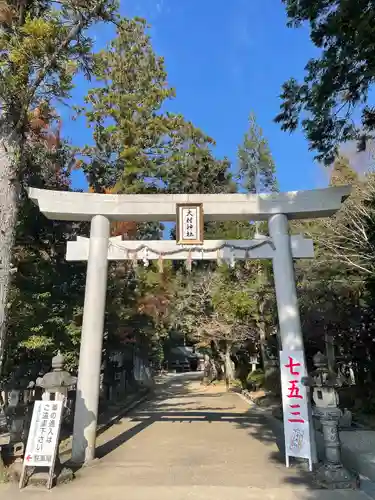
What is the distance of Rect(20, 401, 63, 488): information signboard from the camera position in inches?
229

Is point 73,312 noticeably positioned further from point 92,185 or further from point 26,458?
point 92,185

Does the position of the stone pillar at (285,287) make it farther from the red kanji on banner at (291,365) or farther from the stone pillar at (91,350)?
the stone pillar at (91,350)

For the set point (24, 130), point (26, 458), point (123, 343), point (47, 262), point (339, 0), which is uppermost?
point (339, 0)

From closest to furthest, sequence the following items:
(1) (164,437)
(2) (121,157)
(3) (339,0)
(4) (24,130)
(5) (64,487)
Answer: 1. (5) (64,487)
2. (3) (339,0)
3. (4) (24,130)
4. (1) (164,437)
5. (2) (121,157)

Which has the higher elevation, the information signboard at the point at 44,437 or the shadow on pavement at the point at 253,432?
the information signboard at the point at 44,437

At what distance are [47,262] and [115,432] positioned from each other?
516 cm

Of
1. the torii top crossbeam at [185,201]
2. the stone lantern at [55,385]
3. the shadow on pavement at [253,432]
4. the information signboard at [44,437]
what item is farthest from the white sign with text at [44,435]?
the torii top crossbeam at [185,201]

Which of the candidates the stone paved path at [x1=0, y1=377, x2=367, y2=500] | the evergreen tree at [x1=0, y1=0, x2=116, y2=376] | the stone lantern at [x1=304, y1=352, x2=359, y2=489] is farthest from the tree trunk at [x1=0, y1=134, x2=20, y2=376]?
the stone lantern at [x1=304, y1=352, x2=359, y2=489]

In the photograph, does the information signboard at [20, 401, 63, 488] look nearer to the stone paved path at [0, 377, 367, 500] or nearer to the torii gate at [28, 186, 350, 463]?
the stone paved path at [0, 377, 367, 500]

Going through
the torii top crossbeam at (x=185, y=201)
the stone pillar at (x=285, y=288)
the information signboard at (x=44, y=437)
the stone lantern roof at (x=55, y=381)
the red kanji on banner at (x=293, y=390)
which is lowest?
the information signboard at (x=44, y=437)

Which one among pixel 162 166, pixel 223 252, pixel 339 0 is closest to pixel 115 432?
pixel 223 252

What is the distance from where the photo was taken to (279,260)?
812 centimetres

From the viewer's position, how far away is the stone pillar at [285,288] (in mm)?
7496

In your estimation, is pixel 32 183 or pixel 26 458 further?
pixel 32 183
